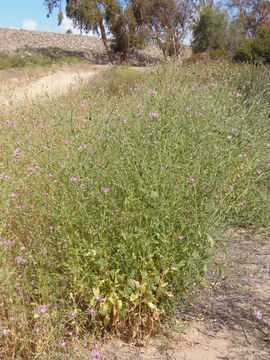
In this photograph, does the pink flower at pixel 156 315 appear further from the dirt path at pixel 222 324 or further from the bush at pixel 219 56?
the bush at pixel 219 56

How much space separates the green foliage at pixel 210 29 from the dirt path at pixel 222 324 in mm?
23490

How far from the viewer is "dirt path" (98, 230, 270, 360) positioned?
2.21 metres

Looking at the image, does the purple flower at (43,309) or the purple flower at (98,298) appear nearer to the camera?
the purple flower at (43,309)

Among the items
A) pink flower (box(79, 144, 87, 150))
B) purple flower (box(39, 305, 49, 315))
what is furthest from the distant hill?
purple flower (box(39, 305, 49, 315))

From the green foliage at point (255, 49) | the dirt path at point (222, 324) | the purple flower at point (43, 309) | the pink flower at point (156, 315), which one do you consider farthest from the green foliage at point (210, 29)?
the purple flower at point (43, 309)

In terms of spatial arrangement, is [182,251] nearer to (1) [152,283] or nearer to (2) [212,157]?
(1) [152,283]

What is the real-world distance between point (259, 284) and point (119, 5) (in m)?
25.7

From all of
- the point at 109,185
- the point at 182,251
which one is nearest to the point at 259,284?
the point at 182,251

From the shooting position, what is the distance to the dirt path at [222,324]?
2.21 m

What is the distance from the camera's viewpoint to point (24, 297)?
225 cm

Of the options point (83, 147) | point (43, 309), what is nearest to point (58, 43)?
point (83, 147)

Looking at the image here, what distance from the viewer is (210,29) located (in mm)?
25312

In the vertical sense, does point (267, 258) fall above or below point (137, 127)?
below

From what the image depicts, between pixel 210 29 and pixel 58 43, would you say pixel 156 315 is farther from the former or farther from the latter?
pixel 58 43
